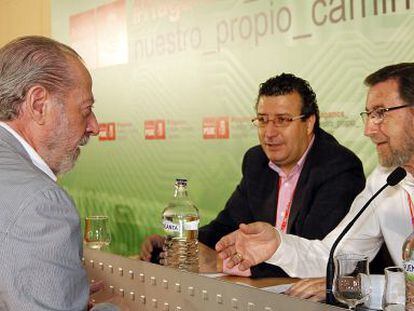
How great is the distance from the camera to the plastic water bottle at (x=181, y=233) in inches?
88.9

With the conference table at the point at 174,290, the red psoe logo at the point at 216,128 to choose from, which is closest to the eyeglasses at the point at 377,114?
the conference table at the point at 174,290

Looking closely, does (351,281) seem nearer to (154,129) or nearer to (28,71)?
(28,71)

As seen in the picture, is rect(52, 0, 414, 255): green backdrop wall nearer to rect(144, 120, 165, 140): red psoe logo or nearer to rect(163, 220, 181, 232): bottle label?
rect(144, 120, 165, 140): red psoe logo

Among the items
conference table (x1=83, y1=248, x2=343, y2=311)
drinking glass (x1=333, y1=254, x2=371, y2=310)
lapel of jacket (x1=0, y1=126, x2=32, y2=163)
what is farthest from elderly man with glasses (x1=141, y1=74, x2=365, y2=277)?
lapel of jacket (x1=0, y1=126, x2=32, y2=163)

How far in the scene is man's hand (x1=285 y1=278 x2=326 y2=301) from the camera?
1.80 metres

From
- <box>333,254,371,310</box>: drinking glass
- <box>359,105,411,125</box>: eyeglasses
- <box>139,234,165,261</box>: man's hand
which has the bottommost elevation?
<box>139,234,165,261</box>: man's hand

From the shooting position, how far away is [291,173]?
9.34 feet

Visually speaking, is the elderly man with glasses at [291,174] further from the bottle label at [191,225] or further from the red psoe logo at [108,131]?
the red psoe logo at [108,131]

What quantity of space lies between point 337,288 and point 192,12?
2.21m

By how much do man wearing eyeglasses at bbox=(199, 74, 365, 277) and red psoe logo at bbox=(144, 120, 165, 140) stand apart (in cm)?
73

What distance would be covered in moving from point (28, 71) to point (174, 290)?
707 mm

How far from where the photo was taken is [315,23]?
2.68 meters

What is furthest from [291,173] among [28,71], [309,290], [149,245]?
[28,71]

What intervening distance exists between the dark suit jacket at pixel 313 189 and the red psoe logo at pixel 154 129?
770 mm
